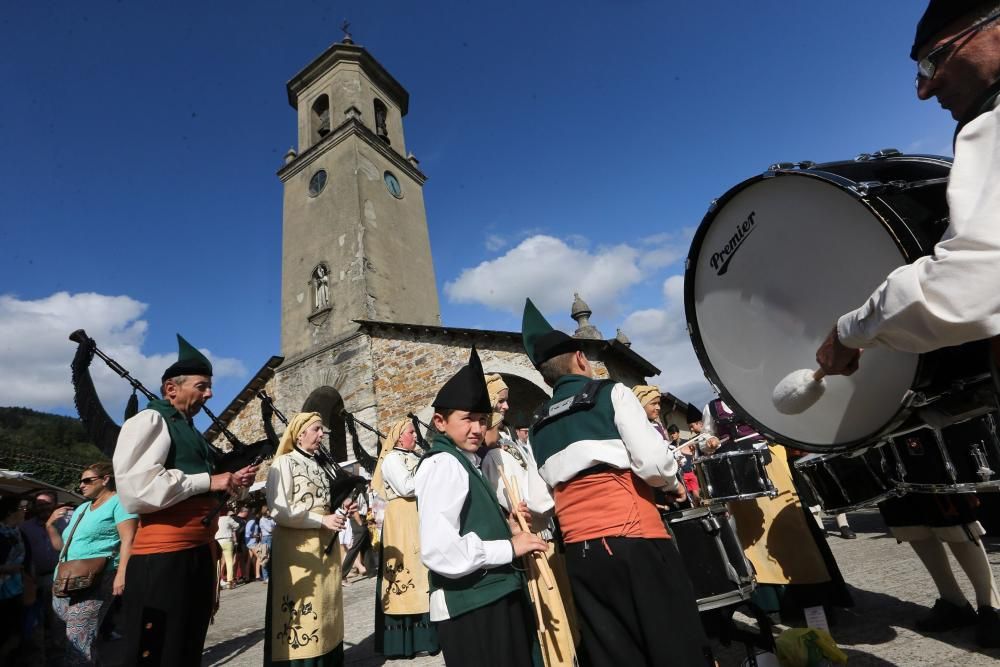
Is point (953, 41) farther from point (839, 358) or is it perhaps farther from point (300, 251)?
point (300, 251)

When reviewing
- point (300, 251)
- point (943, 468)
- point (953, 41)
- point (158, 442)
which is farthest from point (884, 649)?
point (300, 251)

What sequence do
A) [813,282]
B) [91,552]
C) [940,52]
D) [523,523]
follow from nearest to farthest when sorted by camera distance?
[940,52] < [813,282] < [523,523] < [91,552]

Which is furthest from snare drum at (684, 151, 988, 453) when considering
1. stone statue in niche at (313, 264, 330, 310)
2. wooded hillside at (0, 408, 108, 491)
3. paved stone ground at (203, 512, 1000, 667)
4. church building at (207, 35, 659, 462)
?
wooded hillside at (0, 408, 108, 491)

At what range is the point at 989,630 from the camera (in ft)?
9.09

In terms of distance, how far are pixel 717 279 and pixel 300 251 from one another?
16787 millimetres

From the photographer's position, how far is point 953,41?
136 cm

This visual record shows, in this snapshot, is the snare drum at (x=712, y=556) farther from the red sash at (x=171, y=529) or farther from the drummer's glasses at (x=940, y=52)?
the red sash at (x=171, y=529)

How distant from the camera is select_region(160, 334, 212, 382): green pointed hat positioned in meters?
3.09

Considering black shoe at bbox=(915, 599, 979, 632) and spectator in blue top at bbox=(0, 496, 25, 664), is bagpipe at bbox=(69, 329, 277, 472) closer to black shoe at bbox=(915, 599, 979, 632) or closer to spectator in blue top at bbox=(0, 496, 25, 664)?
spectator in blue top at bbox=(0, 496, 25, 664)

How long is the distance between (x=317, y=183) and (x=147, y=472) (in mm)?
16802

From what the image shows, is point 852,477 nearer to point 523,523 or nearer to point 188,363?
point 523,523

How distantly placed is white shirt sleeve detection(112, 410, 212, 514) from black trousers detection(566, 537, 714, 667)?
2.09 metres

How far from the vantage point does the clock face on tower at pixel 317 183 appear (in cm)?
1742

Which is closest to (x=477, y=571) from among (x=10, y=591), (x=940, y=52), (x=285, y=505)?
(x=285, y=505)
